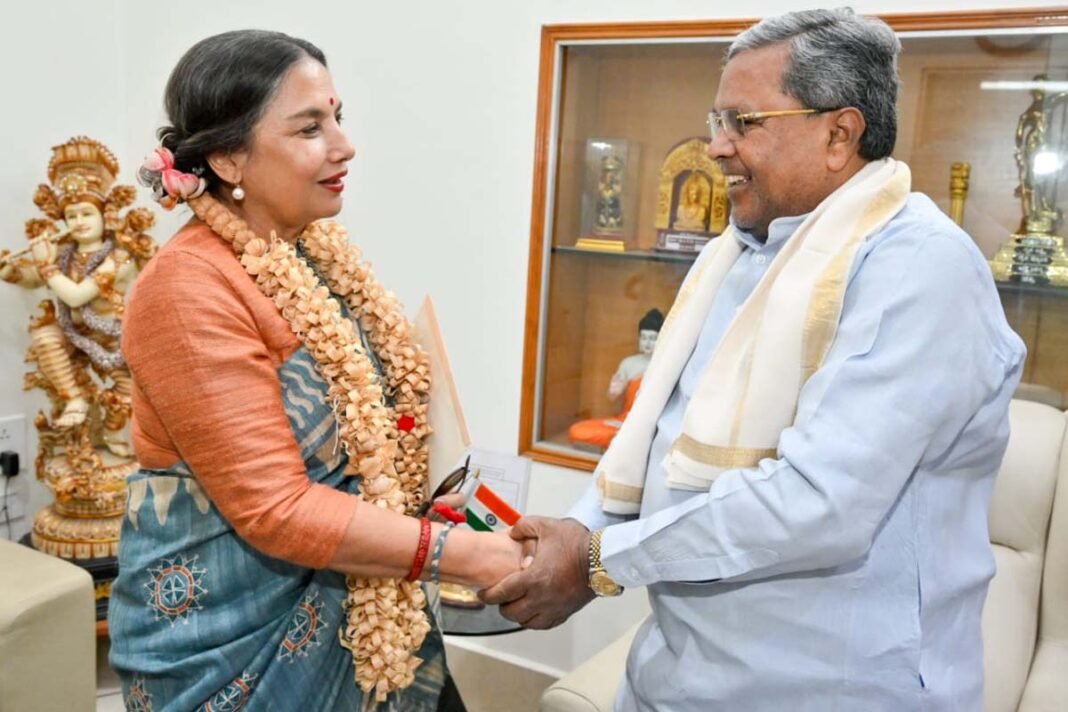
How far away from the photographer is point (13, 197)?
2801 millimetres

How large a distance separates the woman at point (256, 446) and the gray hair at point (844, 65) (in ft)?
2.16

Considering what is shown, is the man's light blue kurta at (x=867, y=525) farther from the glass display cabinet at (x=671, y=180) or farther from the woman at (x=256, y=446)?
the glass display cabinet at (x=671, y=180)

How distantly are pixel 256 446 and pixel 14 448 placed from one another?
83.1 inches

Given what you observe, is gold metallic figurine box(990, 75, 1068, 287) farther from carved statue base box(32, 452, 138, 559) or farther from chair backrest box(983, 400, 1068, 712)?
carved statue base box(32, 452, 138, 559)

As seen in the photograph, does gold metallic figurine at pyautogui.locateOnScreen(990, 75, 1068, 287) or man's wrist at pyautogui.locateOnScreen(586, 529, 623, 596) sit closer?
man's wrist at pyautogui.locateOnScreen(586, 529, 623, 596)

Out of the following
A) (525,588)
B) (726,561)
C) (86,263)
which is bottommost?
(525,588)

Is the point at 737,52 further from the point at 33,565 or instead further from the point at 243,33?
the point at 33,565

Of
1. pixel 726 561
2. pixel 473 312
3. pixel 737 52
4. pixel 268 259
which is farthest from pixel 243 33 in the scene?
pixel 473 312

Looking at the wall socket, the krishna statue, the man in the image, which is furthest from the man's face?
the wall socket

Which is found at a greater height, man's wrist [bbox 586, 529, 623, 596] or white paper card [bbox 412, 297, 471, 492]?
white paper card [bbox 412, 297, 471, 492]

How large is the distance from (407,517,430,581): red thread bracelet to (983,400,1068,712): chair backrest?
1.22 m

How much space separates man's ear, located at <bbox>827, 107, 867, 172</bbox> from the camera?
122cm

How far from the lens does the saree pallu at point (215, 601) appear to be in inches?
51.4

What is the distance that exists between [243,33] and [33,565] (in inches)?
51.0
